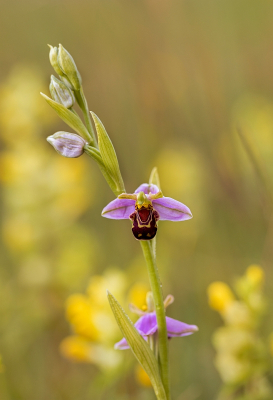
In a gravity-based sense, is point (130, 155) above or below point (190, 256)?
above

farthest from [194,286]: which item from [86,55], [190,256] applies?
[86,55]

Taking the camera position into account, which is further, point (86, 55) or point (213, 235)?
point (86, 55)

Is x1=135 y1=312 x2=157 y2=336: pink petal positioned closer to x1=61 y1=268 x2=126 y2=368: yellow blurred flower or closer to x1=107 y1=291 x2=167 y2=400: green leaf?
x1=107 y1=291 x2=167 y2=400: green leaf

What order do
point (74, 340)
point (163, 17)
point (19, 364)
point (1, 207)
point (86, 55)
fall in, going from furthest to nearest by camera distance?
point (86, 55) < point (1, 207) < point (163, 17) < point (19, 364) < point (74, 340)

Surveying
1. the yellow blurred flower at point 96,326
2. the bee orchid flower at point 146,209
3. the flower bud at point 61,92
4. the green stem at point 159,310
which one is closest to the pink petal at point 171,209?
the bee orchid flower at point 146,209

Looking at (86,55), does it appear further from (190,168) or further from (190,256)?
(190,256)

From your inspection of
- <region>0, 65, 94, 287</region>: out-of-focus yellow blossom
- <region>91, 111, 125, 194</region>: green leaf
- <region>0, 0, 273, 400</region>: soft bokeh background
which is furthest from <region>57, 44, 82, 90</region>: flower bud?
<region>0, 65, 94, 287</region>: out-of-focus yellow blossom

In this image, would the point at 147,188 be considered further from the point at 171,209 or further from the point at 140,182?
the point at 140,182
